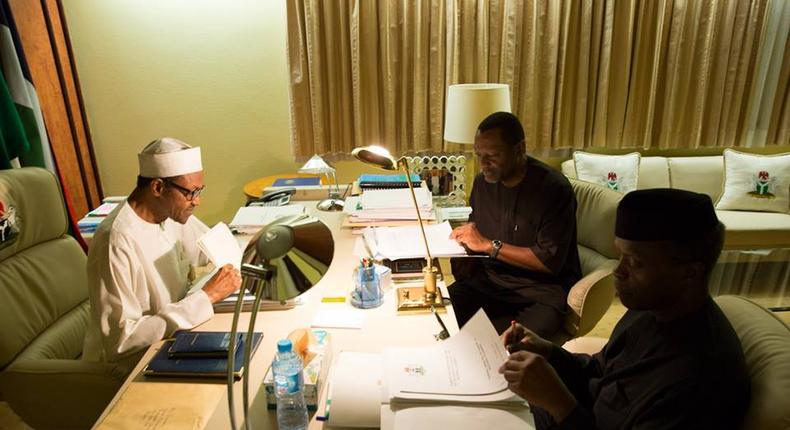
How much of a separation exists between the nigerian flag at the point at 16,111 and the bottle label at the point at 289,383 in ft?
7.17

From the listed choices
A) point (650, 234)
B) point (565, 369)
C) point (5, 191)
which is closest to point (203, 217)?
point (5, 191)

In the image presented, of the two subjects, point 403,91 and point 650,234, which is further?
point 403,91

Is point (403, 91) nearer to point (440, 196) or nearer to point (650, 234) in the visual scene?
point (440, 196)

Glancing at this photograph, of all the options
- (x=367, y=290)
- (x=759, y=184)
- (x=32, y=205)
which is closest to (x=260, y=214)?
(x=32, y=205)

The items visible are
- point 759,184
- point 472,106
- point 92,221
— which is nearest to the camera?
point 92,221

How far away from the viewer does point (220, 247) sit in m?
1.60

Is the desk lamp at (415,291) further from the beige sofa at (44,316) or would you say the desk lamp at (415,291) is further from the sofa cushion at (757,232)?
the sofa cushion at (757,232)

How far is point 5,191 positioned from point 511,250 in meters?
1.84

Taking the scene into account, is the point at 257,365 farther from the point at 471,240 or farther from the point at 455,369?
the point at 471,240

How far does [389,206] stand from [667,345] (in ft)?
4.21

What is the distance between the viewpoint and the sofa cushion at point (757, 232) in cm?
318

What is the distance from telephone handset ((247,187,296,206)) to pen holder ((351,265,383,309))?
42.6 inches

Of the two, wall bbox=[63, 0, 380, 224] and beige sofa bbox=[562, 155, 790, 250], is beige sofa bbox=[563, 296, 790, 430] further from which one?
wall bbox=[63, 0, 380, 224]

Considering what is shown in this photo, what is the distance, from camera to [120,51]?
3.42 m
